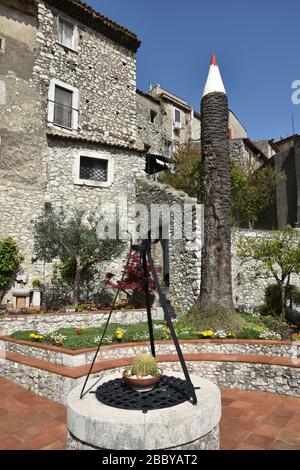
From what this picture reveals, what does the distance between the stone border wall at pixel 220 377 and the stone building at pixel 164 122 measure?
66.1 ft

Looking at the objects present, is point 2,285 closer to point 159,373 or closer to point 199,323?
point 199,323

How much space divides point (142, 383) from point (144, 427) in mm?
750

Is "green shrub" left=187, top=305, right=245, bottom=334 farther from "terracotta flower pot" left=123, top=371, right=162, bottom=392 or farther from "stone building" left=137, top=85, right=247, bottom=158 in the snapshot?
"stone building" left=137, top=85, right=247, bottom=158

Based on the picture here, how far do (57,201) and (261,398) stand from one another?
11052 mm

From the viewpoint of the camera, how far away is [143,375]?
364cm

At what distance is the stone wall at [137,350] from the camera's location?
6.00 metres

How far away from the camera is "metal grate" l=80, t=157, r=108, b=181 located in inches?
573

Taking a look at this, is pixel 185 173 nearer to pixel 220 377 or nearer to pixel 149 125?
pixel 149 125

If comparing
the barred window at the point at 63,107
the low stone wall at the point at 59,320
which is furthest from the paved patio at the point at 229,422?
the barred window at the point at 63,107

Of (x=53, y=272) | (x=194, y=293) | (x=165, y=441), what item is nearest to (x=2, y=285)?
(x=53, y=272)

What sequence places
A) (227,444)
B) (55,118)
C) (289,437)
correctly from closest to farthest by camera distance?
1. (227,444)
2. (289,437)
3. (55,118)

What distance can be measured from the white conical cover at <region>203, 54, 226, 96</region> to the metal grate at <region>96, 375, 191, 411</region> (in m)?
7.97

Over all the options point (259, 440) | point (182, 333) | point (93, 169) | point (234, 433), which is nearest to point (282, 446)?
point (259, 440)

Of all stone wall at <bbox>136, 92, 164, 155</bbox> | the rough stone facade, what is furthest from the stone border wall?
stone wall at <bbox>136, 92, 164, 155</bbox>
